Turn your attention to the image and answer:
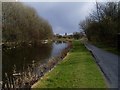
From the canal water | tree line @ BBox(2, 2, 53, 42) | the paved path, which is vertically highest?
tree line @ BBox(2, 2, 53, 42)

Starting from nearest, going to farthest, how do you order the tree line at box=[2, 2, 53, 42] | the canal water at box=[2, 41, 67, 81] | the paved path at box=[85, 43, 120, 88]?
the paved path at box=[85, 43, 120, 88] → the canal water at box=[2, 41, 67, 81] → the tree line at box=[2, 2, 53, 42]

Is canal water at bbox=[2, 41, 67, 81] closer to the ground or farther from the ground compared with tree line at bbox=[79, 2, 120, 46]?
closer to the ground

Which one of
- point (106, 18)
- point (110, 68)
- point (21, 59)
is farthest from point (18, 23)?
point (110, 68)

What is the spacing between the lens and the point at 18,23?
254 feet

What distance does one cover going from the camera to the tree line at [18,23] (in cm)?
6831

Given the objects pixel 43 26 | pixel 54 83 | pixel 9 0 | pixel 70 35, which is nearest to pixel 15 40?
pixel 9 0

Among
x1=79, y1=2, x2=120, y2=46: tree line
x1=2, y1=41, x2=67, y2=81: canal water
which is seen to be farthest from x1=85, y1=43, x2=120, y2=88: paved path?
x1=79, y1=2, x2=120, y2=46: tree line

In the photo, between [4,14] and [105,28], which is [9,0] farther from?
[105,28]

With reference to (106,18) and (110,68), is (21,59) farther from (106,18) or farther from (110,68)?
(106,18)

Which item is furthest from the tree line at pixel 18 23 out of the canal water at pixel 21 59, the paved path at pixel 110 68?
the paved path at pixel 110 68

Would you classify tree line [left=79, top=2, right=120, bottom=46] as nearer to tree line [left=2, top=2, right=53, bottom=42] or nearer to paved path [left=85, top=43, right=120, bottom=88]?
tree line [left=2, top=2, right=53, bottom=42]

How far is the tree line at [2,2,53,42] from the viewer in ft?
224

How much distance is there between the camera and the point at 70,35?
191250 mm

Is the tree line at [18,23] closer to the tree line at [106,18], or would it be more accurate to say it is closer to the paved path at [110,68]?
the tree line at [106,18]
